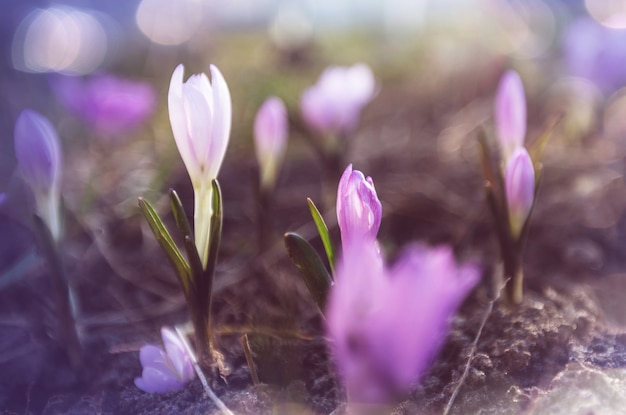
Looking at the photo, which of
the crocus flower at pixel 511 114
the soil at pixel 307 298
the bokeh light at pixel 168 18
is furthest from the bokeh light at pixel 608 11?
the bokeh light at pixel 168 18

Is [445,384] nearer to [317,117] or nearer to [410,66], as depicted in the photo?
[317,117]

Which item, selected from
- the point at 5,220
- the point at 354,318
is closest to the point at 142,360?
the point at 354,318

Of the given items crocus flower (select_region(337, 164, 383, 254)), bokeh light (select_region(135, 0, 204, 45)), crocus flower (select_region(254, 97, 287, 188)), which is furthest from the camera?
bokeh light (select_region(135, 0, 204, 45))

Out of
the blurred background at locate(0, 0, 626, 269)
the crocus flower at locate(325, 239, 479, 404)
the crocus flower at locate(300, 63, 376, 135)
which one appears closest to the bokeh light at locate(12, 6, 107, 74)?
the blurred background at locate(0, 0, 626, 269)

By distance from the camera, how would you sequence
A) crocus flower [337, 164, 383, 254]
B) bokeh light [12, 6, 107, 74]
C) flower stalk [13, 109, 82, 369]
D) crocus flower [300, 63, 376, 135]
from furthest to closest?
bokeh light [12, 6, 107, 74] → crocus flower [300, 63, 376, 135] → flower stalk [13, 109, 82, 369] → crocus flower [337, 164, 383, 254]

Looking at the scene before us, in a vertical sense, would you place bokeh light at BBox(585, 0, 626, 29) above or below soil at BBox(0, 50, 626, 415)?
above

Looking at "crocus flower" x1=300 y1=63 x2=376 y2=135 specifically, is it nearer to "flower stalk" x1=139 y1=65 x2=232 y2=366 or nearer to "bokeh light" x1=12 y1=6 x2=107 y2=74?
"flower stalk" x1=139 y1=65 x2=232 y2=366
